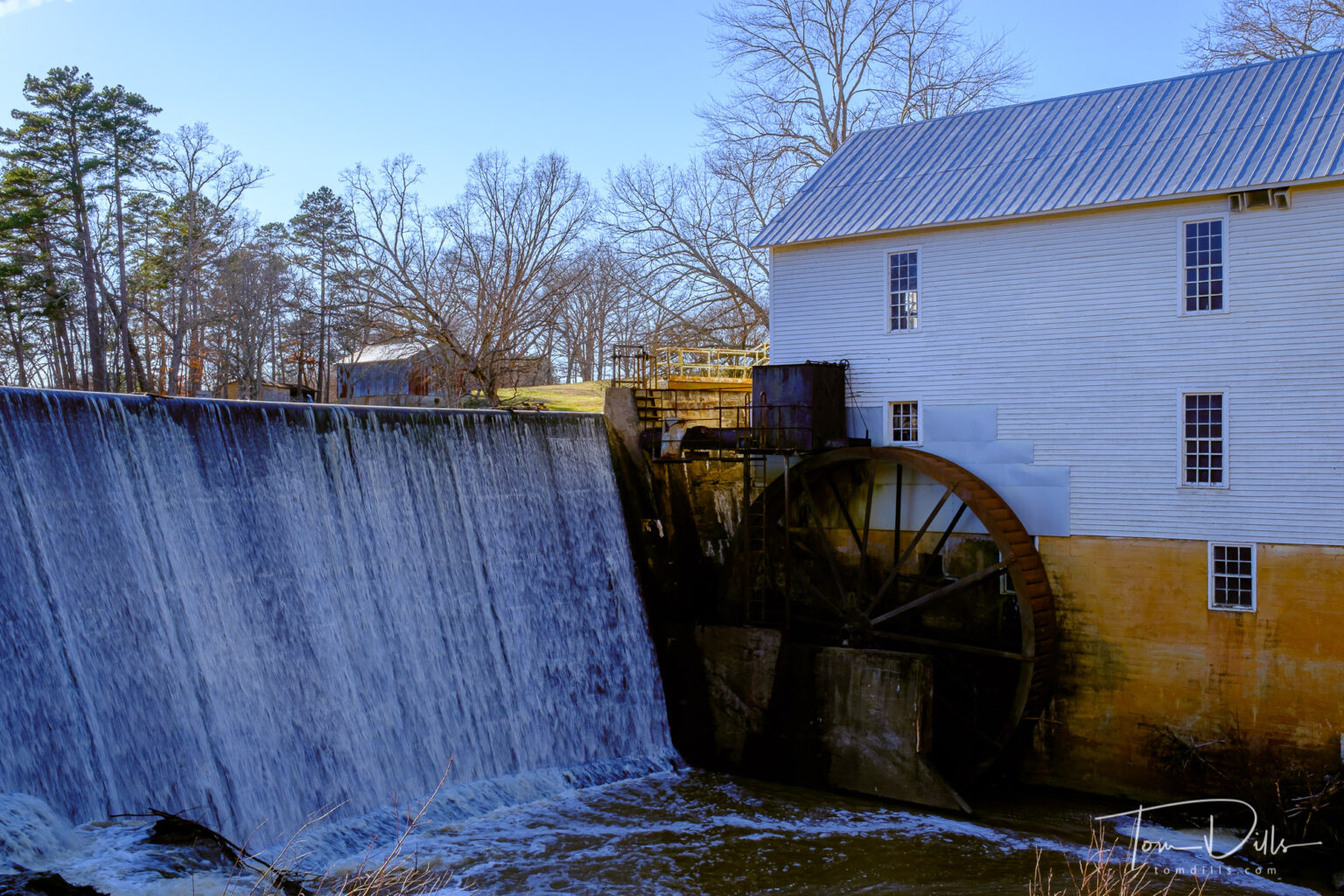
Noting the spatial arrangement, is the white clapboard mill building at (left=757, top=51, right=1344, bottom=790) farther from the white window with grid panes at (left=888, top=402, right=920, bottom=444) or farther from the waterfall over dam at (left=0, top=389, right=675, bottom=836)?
the waterfall over dam at (left=0, top=389, right=675, bottom=836)

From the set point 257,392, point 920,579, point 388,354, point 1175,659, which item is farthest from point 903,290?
point 257,392

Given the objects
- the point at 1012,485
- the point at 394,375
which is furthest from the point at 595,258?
the point at 1012,485

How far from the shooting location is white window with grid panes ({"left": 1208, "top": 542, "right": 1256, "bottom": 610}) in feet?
42.2

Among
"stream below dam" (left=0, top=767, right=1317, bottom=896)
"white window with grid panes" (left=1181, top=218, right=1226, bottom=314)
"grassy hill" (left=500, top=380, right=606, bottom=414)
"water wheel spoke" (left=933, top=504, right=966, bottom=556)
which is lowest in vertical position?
"stream below dam" (left=0, top=767, right=1317, bottom=896)

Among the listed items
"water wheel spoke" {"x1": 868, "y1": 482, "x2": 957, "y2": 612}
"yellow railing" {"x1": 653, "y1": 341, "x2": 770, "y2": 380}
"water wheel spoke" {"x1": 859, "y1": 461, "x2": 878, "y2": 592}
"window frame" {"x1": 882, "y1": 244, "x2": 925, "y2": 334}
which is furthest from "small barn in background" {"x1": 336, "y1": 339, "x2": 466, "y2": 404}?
"water wheel spoke" {"x1": 868, "y1": 482, "x2": 957, "y2": 612}

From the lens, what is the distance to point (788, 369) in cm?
1562

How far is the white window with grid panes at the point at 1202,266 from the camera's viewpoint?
1324 cm

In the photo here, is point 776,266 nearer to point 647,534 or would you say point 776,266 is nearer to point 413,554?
point 647,534

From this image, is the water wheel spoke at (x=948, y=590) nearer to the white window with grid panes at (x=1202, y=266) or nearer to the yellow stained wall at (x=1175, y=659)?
the yellow stained wall at (x=1175, y=659)

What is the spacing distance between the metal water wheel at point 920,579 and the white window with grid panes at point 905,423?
16.9 inches

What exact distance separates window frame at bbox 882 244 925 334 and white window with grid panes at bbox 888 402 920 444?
1.07 m

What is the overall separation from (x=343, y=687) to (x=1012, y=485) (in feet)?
29.0

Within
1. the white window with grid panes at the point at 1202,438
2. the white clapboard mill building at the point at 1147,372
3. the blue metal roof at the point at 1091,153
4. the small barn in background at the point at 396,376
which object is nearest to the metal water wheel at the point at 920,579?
the white clapboard mill building at the point at 1147,372

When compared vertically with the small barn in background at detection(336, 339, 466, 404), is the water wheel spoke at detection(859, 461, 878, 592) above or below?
below
